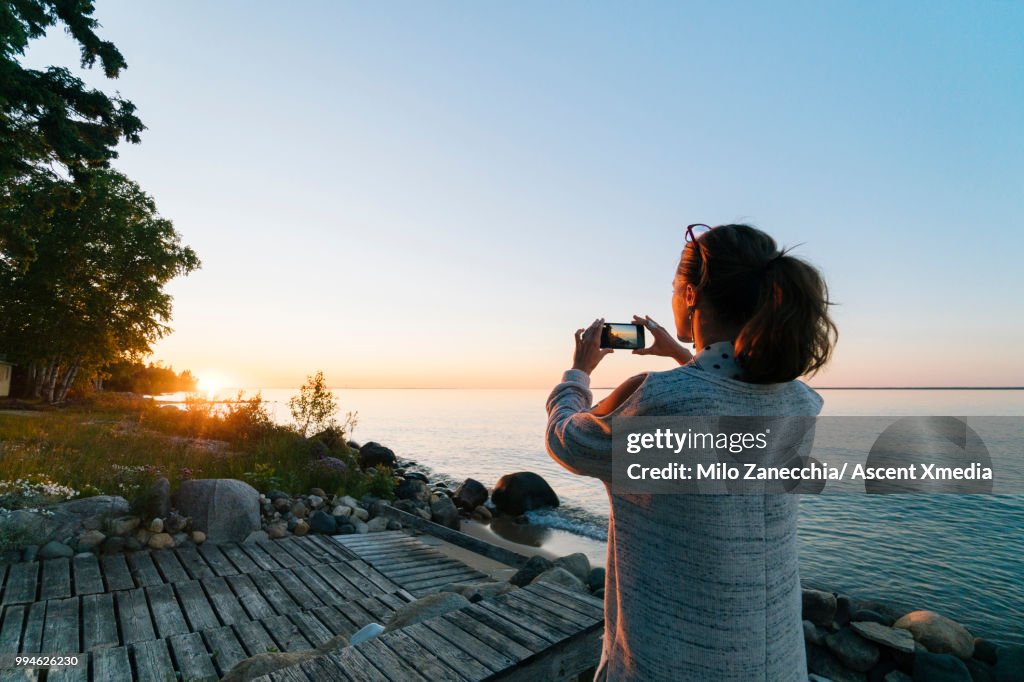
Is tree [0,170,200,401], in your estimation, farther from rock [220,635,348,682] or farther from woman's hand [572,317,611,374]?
woman's hand [572,317,611,374]

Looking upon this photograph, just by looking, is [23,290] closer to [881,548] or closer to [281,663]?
[281,663]

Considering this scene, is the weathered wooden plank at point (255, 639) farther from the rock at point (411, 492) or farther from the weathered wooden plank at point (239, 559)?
the rock at point (411, 492)

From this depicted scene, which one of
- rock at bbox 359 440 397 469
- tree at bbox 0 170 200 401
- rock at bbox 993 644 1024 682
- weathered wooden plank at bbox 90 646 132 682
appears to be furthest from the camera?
tree at bbox 0 170 200 401

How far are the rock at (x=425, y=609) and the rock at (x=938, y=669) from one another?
18.2 ft

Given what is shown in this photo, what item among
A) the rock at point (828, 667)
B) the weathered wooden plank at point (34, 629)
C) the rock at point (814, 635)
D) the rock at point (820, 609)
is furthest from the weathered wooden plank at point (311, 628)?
the rock at point (820, 609)

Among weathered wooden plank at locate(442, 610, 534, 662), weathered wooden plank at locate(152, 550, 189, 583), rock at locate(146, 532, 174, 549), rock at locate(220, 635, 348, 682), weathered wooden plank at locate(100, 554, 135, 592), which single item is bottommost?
weathered wooden plank at locate(152, 550, 189, 583)

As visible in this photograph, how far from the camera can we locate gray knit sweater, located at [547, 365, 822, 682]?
1.25 meters

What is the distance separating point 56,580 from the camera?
568cm

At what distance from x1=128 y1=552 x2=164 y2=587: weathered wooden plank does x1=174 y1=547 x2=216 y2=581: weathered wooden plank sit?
0.30 m

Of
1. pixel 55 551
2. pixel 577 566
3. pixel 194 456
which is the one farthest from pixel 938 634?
pixel 194 456

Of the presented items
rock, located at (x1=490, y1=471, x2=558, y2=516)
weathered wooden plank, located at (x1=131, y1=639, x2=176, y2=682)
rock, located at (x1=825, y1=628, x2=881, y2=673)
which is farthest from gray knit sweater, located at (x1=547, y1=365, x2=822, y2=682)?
rock, located at (x1=490, y1=471, x2=558, y2=516)

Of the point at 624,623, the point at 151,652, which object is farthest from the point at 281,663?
the point at 624,623

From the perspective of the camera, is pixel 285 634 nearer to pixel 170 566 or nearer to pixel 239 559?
pixel 239 559

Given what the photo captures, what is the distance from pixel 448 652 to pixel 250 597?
3.61 meters
